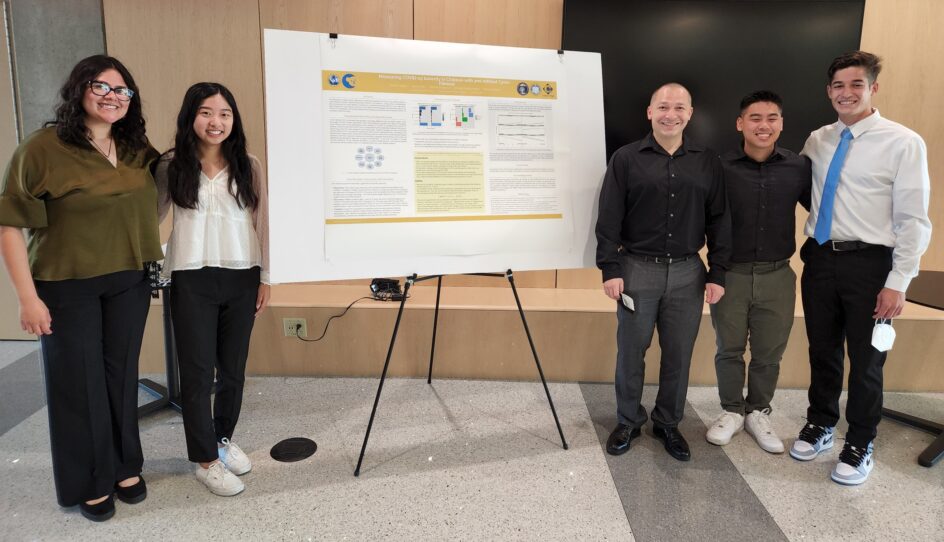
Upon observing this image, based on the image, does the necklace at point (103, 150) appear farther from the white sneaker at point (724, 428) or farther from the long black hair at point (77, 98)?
the white sneaker at point (724, 428)

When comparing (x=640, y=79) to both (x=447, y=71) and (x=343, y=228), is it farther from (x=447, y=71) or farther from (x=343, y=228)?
(x=343, y=228)

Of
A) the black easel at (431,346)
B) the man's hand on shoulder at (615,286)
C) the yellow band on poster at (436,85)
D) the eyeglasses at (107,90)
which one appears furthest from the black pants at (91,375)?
the man's hand on shoulder at (615,286)

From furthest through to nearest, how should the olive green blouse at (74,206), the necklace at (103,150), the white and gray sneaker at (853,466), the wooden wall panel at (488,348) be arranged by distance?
the wooden wall panel at (488,348) < the white and gray sneaker at (853,466) < the necklace at (103,150) < the olive green blouse at (74,206)

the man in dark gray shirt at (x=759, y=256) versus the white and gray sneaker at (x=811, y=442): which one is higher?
the man in dark gray shirt at (x=759, y=256)

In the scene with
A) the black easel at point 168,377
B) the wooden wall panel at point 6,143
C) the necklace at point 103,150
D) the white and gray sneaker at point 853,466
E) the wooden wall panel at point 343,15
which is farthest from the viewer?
the wooden wall panel at point 6,143

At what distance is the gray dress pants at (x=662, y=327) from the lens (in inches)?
93.2

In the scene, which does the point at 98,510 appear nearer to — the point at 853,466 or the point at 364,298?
the point at 364,298

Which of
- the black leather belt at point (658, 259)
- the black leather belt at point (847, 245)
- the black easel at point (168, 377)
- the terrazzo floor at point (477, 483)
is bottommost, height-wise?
the terrazzo floor at point (477, 483)

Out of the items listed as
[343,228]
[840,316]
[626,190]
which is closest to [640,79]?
[626,190]

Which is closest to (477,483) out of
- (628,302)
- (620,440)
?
(620,440)

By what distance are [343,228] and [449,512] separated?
3.64 ft

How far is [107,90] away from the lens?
69.0 inches

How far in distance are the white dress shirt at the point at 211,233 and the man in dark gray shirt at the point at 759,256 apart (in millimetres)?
1957

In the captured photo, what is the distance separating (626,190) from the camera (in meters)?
2.36
